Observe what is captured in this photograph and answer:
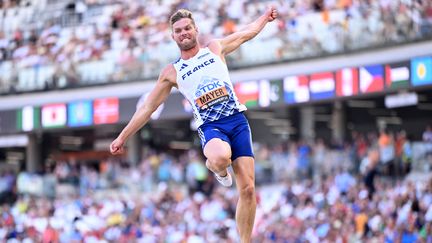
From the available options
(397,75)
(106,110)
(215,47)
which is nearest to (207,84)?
(215,47)

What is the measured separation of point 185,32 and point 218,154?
126cm

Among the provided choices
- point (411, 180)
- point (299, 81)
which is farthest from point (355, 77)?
point (411, 180)

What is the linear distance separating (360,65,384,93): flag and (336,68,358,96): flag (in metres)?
0.16

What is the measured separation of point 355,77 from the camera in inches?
917

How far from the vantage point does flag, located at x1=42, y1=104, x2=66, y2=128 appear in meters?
29.7

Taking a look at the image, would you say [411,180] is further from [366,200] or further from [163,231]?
[163,231]

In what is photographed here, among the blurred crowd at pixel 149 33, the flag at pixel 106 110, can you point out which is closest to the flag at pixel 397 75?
the blurred crowd at pixel 149 33

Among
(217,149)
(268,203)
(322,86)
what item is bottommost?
(268,203)

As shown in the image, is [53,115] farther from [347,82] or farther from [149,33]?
[347,82]

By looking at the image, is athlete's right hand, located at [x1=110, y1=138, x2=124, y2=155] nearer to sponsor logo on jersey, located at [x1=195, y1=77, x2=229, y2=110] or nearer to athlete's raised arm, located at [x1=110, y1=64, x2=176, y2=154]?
athlete's raised arm, located at [x1=110, y1=64, x2=176, y2=154]

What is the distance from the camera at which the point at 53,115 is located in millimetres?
29859

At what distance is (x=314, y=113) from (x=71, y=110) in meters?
6.76

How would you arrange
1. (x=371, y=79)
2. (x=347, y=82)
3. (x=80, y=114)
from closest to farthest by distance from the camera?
(x=371, y=79), (x=347, y=82), (x=80, y=114)

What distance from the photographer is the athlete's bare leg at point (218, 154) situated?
10.2 meters
